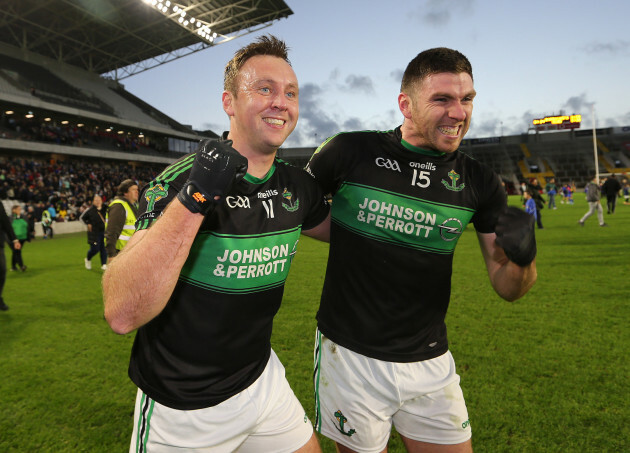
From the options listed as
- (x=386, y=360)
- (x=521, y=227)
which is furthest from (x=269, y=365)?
(x=521, y=227)

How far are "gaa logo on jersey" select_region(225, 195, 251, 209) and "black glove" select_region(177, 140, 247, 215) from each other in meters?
0.28

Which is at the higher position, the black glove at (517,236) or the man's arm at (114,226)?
the black glove at (517,236)

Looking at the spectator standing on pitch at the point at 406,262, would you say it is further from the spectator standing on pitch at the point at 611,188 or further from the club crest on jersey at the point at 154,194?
the spectator standing on pitch at the point at 611,188

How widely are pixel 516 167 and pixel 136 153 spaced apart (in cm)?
4513

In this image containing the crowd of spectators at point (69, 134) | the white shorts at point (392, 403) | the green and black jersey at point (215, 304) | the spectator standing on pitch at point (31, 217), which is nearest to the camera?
the green and black jersey at point (215, 304)

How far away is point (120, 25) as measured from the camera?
1239 inches

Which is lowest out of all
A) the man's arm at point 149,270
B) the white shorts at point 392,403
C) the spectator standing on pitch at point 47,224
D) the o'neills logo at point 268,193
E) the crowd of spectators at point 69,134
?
the spectator standing on pitch at point 47,224

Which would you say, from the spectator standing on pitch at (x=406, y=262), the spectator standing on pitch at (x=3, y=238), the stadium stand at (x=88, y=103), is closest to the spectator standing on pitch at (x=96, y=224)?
the spectator standing on pitch at (x=3, y=238)

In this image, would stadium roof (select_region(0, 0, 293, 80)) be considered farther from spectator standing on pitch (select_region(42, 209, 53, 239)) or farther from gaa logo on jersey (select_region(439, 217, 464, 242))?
gaa logo on jersey (select_region(439, 217, 464, 242))

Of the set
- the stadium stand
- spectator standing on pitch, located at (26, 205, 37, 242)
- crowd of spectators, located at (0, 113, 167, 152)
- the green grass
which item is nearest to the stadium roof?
the stadium stand

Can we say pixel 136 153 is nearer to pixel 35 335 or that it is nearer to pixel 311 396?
pixel 35 335

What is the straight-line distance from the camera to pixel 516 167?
171 ft

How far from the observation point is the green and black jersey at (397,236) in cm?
221

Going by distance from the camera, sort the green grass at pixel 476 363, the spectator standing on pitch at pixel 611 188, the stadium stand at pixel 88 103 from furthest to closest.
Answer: the stadium stand at pixel 88 103
the spectator standing on pitch at pixel 611 188
the green grass at pixel 476 363
